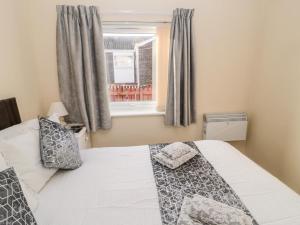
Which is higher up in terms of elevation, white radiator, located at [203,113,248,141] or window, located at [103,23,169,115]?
window, located at [103,23,169,115]

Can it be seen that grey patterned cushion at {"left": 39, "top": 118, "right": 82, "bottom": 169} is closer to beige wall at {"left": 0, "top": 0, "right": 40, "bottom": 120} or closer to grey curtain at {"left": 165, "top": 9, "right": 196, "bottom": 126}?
beige wall at {"left": 0, "top": 0, "right": 40, "bottom": 120}

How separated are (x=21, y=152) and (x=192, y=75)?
1940 millimetres

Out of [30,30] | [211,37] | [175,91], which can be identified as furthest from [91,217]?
[211,37]

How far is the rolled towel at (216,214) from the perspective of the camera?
3.26ft

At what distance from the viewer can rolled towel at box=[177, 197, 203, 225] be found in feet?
3.33

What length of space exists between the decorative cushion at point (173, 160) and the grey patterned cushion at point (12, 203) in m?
0.98

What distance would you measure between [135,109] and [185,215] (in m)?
1.88

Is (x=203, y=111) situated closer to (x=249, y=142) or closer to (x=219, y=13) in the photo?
(x=249, y=142)

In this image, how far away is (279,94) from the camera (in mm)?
2246

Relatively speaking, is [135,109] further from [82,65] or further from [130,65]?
[82,65]

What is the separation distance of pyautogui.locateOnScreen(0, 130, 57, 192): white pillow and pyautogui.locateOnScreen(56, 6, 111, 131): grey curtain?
0.96 meters

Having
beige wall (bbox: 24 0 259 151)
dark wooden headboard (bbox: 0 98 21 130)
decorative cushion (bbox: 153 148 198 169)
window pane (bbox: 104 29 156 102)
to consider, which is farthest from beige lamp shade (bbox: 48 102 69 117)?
decorative cushion (bbox: 153 148 198 169)

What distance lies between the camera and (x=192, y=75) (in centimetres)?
248

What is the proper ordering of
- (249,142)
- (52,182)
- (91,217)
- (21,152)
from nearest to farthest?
(91,217) < (21,152) < (52,182) < (249,142)
